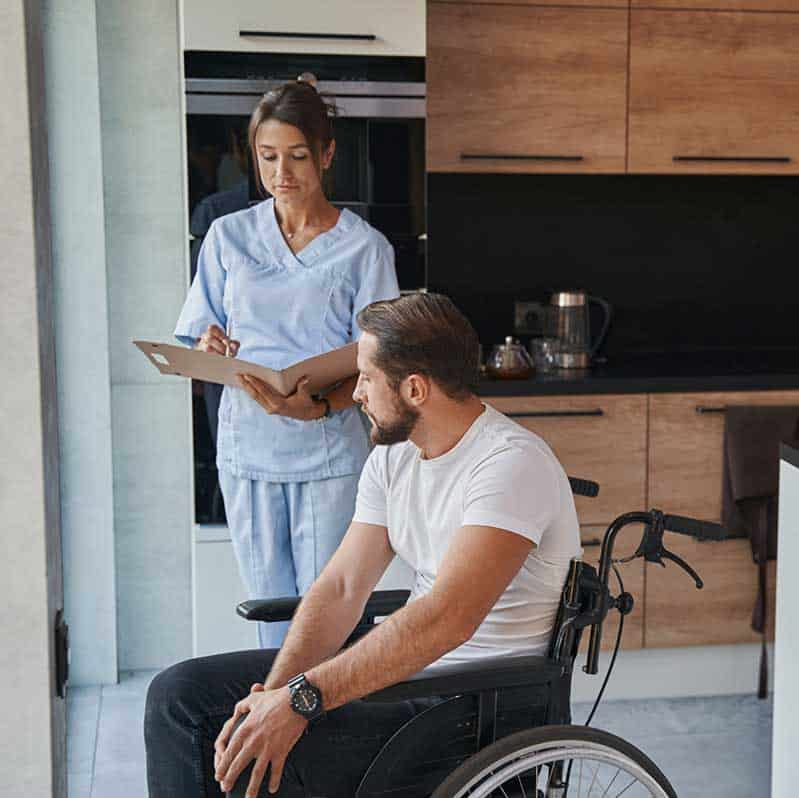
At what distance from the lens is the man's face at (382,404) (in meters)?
1.93

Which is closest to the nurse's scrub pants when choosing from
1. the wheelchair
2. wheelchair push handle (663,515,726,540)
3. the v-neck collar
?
the v-neck collar

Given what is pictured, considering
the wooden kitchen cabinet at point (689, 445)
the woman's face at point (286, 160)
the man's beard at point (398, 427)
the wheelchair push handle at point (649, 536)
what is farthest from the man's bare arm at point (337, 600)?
the wooden kitchen cabinet at point (689, 445)

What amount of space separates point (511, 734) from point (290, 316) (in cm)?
118

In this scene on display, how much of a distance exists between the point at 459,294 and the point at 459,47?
76cm

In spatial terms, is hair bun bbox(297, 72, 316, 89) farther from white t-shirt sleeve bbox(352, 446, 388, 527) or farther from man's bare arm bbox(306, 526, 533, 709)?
man's bare arm bbox(306, 526, 533, 709)

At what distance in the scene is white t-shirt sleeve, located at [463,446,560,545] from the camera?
1798 mm

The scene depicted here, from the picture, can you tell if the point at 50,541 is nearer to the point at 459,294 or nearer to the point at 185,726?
the point at 185,726

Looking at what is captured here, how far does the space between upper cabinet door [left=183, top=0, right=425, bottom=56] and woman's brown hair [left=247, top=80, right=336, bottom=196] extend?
0.46 m

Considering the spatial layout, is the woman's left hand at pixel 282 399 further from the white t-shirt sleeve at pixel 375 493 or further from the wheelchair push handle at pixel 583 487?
the wheelchair push handle at pixel 583 487

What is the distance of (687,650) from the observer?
11.3ft

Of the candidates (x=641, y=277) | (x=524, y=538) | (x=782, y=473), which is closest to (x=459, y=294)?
(x=641, y=277)

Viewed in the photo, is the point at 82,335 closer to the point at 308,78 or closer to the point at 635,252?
the point at 308,78

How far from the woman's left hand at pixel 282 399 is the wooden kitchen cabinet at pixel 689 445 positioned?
114 centimetres

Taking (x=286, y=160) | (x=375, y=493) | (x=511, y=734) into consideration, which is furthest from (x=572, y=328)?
(x=511, y=734)
